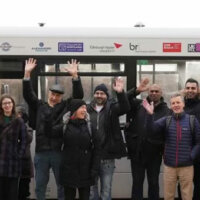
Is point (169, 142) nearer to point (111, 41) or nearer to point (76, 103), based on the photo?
point (76, 103)

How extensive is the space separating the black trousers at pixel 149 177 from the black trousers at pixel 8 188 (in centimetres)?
158

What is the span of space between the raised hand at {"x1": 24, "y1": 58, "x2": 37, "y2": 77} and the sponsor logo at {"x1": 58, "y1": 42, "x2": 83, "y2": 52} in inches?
16.7

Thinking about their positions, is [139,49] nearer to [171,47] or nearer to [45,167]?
[171,47]

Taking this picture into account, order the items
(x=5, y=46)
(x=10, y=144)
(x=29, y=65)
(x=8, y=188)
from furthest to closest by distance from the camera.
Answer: (x=5, y=46), (x=29, y=65), (x=8, y=188), (x=10, y=144)

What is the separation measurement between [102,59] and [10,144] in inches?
75.7

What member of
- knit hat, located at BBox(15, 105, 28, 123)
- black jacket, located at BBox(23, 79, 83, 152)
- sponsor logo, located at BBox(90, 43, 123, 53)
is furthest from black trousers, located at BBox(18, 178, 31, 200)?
sponsor logo, located at BBox(90, 43, 123, 53)

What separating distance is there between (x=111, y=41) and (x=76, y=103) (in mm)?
1715

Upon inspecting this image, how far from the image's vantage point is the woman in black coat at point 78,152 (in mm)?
4844

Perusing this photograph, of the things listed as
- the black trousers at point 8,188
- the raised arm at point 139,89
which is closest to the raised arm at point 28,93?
the black trousers at point 8,188

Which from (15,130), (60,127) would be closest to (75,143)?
(60,127)

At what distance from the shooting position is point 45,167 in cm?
564

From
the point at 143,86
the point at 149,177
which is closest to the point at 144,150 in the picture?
the point at 149,177

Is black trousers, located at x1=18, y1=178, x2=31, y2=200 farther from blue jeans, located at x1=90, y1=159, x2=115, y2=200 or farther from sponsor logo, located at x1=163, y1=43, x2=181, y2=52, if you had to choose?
sponsor logo, located at x1=163, y1=43, x2=181, y2=52

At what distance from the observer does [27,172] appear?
228 inches
